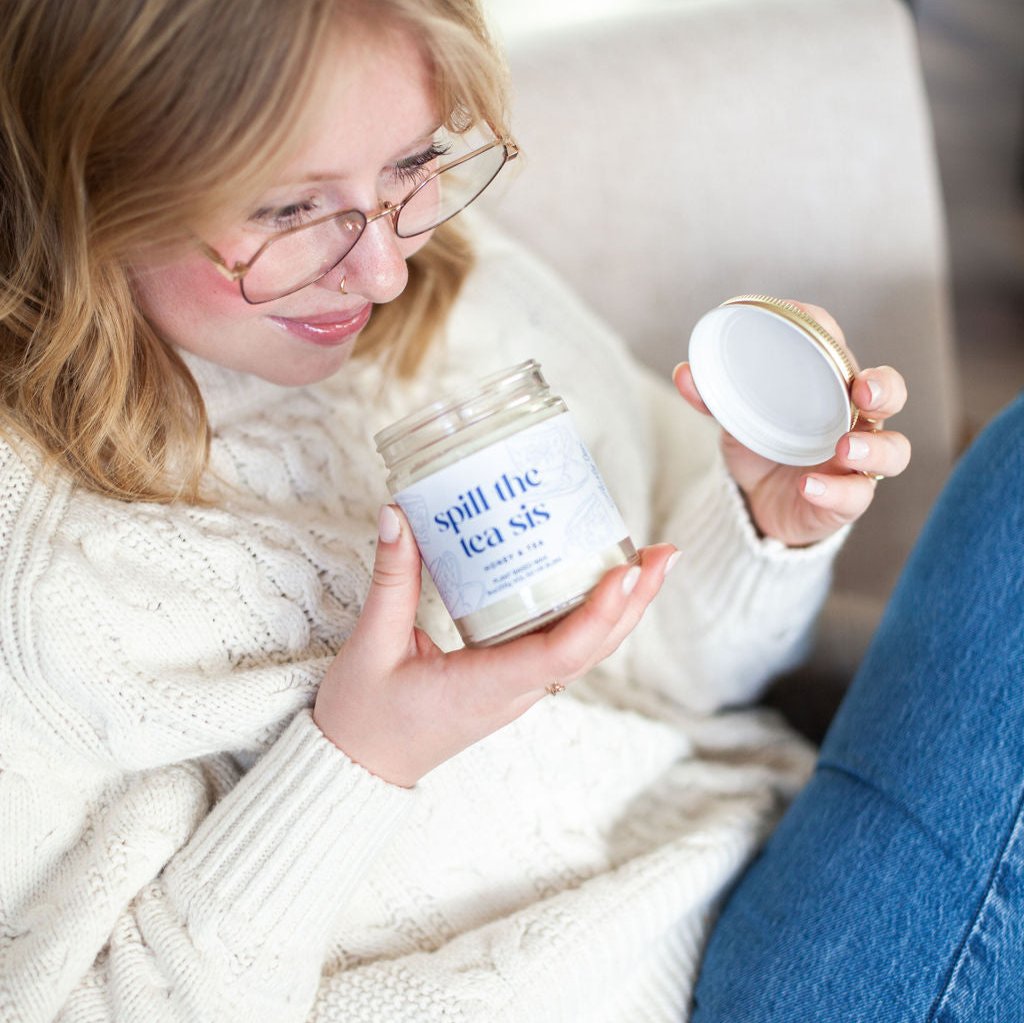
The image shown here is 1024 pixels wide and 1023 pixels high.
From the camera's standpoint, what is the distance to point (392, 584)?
67cm

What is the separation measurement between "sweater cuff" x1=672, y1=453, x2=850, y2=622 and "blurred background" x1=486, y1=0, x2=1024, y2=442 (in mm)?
1326

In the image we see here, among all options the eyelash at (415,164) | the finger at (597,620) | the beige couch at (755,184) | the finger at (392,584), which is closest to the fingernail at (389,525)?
the finger at (392,584)

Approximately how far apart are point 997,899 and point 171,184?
2.51 ft

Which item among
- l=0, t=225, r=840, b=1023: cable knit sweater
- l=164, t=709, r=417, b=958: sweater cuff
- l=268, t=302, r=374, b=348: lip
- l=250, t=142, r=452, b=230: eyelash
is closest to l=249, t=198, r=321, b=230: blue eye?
l=250, t=142, r=452, b=230: eyelash

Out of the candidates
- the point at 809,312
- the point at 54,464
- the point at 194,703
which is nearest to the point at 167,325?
the point at 54,464

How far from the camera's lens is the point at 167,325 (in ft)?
2.56

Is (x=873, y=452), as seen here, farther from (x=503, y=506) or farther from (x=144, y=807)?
(x=144, y=807)

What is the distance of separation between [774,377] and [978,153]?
7.23 ft

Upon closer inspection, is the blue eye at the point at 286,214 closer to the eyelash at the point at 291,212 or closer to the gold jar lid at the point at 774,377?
the eyelash at the point at 291,212

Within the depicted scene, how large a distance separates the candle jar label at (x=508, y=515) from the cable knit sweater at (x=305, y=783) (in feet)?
0.67

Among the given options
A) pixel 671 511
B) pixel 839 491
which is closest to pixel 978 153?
pixel 671 511

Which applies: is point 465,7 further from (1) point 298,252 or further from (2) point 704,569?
(2) point 704,569

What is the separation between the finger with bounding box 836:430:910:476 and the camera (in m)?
0.73

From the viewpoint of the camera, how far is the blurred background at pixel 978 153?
7.41ft
